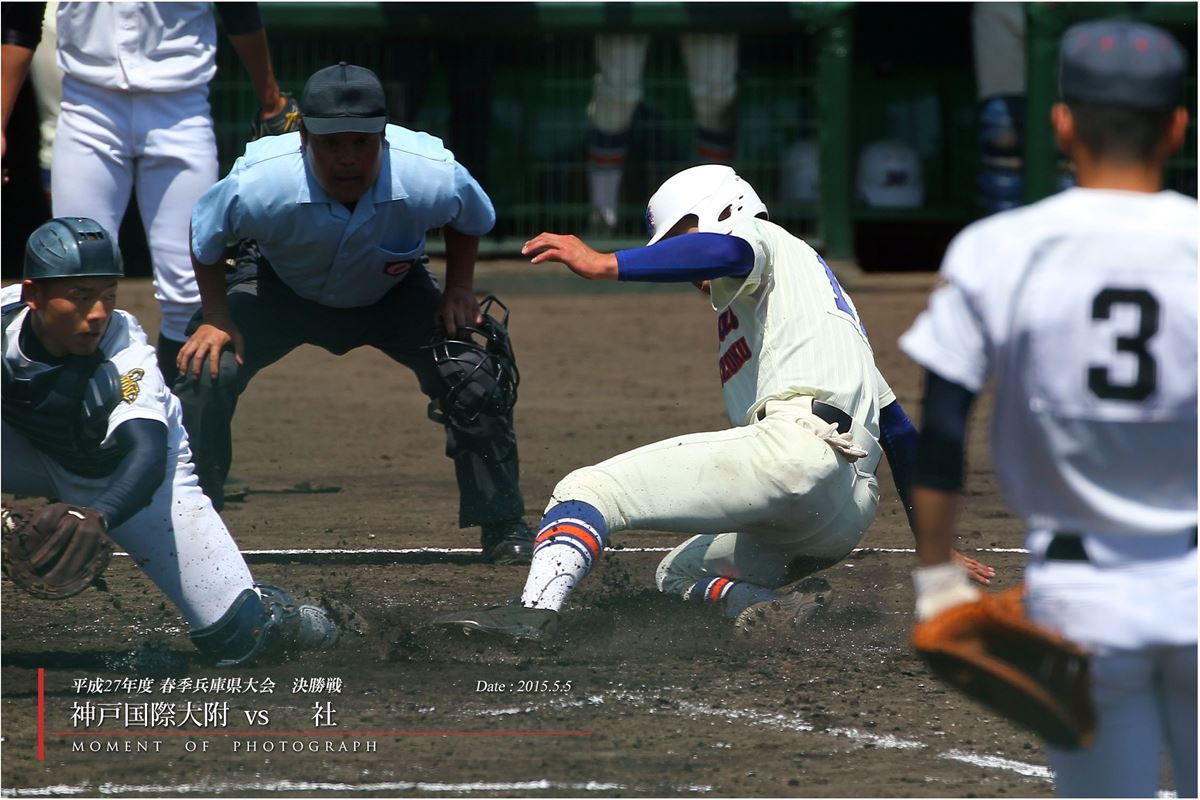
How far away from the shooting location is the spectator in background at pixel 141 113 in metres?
5.98

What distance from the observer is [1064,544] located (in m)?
2.41

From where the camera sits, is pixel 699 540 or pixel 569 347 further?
pixel 569 347

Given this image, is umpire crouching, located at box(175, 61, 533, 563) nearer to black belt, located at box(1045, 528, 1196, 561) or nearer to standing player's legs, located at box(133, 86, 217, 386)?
standing player's legs, located at box(133, 86, 217, 386)

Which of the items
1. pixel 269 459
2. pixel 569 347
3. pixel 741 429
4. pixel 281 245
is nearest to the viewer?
pixel 741 429

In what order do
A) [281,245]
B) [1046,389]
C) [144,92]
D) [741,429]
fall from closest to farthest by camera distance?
[1046,389] < [741,429] < [281,245] < [144,92]

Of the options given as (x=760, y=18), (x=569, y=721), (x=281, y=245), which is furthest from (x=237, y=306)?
(x=760, y=18)

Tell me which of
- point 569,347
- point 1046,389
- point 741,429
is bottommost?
point 569,347

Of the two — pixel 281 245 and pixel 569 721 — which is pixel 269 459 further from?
pixel 569 721

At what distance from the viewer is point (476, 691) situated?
4145 millimetres

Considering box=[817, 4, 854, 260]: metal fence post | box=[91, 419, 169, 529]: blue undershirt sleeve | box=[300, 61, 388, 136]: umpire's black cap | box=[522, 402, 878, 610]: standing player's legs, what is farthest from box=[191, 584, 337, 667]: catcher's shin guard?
box=[817, 4, 854, 260]: metal fence post

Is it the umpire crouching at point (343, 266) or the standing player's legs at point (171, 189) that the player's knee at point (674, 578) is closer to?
the umpire crouching at point (343, 266)

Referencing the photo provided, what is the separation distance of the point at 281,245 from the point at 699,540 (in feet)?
5.11

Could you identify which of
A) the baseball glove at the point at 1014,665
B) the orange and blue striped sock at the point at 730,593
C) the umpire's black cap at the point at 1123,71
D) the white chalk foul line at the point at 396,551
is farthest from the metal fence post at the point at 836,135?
the baseball glove at the point at 1014,665

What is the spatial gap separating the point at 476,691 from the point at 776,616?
881mm
